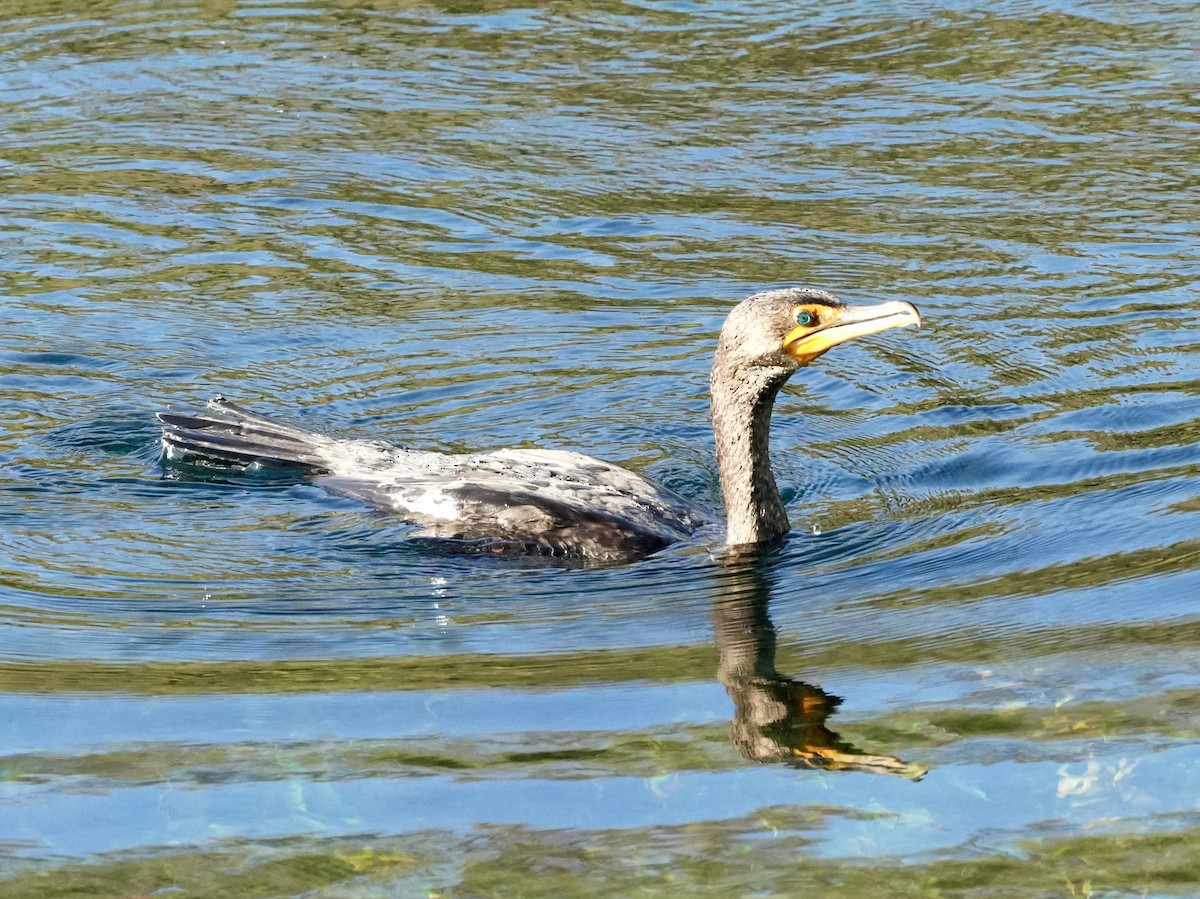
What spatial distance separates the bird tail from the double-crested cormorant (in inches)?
0.4

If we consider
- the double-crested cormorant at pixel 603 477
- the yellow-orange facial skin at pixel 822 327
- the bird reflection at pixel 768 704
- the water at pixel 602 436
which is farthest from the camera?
the double-crested cormorant at pixel 603 477

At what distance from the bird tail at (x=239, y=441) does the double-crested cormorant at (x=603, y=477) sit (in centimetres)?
1

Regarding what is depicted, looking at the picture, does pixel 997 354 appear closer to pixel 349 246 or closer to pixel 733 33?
pixel 349 246

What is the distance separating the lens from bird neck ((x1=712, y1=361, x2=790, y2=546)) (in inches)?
299

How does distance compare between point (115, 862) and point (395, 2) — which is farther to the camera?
point (395, 2)

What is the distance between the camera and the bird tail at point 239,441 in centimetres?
841

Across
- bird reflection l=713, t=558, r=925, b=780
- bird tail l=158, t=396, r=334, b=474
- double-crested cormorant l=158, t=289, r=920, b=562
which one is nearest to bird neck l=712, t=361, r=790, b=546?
double-crested cormorant l=158, t=289, r=920, b=562

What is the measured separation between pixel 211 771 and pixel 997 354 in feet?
18.2

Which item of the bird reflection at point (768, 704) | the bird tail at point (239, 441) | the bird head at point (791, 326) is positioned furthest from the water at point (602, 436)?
the bird head at point (791, 326)

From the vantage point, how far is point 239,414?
8602 mm

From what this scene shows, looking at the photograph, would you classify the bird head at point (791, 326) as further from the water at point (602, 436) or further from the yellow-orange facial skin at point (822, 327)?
the water at point (602, 436)

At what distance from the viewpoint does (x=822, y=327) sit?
7.16 metres

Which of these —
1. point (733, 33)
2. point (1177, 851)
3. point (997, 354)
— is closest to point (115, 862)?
point (1177, 851)

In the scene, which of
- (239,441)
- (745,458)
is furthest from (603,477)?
(239,441)
